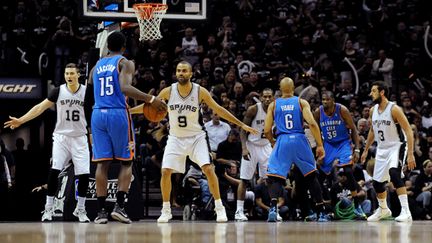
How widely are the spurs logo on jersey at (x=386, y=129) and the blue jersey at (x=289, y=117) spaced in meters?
1.17

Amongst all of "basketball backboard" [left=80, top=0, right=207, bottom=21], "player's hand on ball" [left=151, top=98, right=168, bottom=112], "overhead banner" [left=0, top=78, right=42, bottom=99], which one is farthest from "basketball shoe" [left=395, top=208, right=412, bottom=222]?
"overhead banner" [left=0, top=78, right=42, bottom=99]

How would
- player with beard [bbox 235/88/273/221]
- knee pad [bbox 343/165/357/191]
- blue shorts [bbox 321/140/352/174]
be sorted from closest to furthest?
1. knee pad [bbox 343/165/357/191]
2. blue shorts [bbox 321/140/352/174]
3. player with beard [bbox 235/88/273/221]

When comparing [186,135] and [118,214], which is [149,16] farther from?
[118,214]

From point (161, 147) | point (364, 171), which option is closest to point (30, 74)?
point (161, 147)

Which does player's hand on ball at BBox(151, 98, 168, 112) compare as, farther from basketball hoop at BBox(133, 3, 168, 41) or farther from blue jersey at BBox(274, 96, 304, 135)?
basketball hoop at BBox(133, 3, 168, 41)

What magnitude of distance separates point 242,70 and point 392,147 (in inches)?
287

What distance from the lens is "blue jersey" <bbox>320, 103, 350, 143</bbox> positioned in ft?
47.4

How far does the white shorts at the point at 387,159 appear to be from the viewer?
1357 centimetres

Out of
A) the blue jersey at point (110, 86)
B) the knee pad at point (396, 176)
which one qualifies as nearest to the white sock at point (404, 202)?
the knee pad at point (396, 176)

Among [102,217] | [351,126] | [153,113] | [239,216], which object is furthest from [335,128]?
[102,217]

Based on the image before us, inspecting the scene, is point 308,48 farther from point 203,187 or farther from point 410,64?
point 203,187

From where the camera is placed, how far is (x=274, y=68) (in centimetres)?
2127

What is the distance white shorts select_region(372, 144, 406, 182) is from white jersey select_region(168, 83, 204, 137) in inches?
108

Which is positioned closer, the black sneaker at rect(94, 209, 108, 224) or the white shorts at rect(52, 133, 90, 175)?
→ the black sneaker at rect(94, 209, 108, 224)
